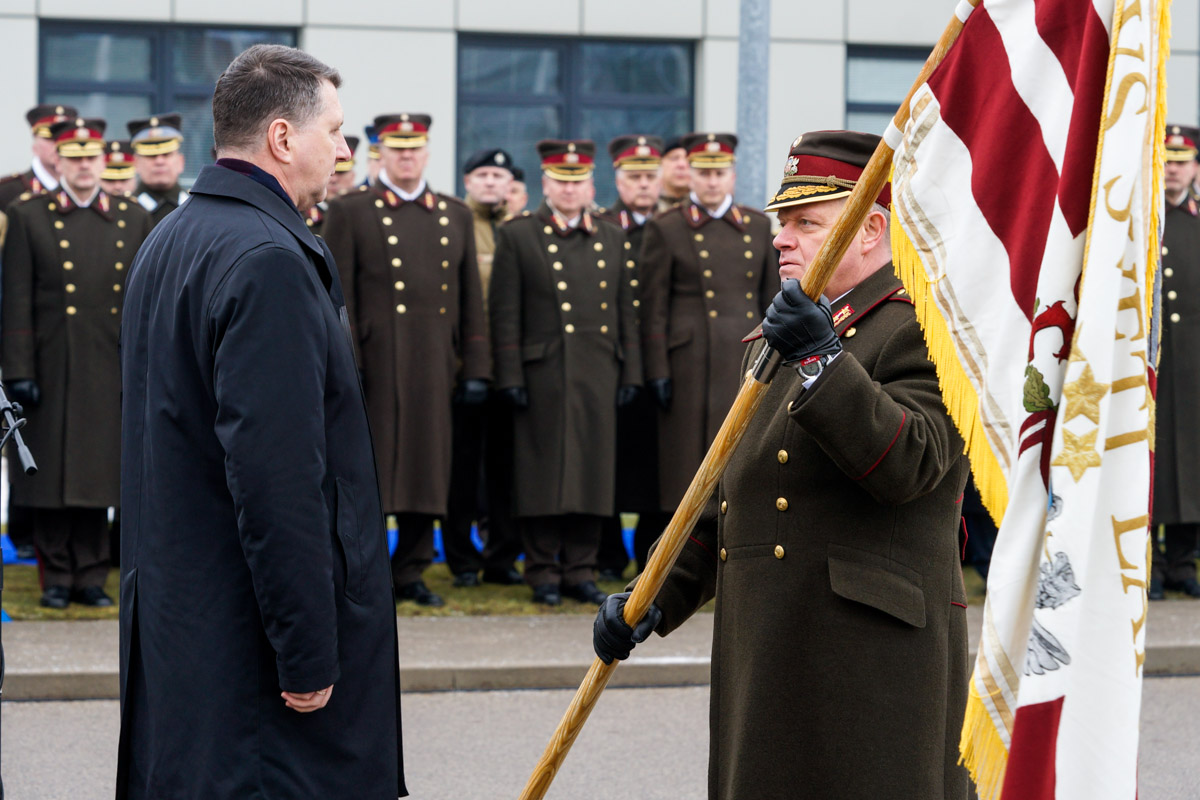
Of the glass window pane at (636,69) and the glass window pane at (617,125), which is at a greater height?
the glass window pane at (636,69)

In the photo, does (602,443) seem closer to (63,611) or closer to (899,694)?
(63,611)

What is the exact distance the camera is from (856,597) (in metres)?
3.10

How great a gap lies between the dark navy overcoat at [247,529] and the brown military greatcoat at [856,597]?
30.1 inches

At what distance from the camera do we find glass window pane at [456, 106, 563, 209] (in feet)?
55.1

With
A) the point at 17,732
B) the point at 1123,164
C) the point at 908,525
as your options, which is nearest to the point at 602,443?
the point at 17,732

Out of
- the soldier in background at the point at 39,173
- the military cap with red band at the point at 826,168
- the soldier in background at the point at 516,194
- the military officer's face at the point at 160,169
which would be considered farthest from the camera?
the soldier in background at the point at 516,194

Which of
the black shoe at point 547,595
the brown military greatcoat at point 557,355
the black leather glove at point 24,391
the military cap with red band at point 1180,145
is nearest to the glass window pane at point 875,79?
the military cap with red band at point 1180,145

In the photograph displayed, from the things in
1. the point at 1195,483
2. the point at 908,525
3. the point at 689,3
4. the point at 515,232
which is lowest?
the point at 1195,483

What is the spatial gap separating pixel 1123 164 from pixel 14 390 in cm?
663

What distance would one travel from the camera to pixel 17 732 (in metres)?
6.05

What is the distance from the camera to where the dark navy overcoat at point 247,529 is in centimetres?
292

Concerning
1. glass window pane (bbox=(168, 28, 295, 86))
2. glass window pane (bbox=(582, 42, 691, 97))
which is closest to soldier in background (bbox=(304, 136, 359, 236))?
glass window pane (bbox=(168, 28, 295, 86))

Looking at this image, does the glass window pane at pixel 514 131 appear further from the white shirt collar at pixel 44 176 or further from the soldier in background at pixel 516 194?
the white shirt collar at pixel 44 176

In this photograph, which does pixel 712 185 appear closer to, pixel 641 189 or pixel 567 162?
pixel 567 162
